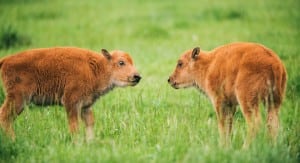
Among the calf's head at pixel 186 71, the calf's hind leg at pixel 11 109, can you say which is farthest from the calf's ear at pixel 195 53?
the calf's hind leg at pixel 11 109

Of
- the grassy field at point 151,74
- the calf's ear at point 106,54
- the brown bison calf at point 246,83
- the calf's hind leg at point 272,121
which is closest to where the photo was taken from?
the grassy field at point 151,74

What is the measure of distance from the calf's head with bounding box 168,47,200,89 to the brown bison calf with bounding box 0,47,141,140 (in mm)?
1290

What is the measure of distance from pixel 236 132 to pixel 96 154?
217 cm

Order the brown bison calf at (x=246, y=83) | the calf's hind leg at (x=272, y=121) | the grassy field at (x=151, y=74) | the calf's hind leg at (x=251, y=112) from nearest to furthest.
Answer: the grassy field at (x=151, y=74) → the calf's hind leg at (x=251, y=112) → the brown bison calf at (x=246, y=83) → the calf's hind leg at (x=272, y=121)

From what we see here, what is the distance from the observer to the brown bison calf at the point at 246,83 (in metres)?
7.82

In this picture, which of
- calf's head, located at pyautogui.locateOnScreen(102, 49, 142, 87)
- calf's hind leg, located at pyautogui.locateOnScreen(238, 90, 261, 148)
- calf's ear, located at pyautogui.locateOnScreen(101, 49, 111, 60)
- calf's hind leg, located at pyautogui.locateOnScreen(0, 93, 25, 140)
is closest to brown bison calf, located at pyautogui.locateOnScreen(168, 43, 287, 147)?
calf's hind leg, located at pyautogui.locateOnScreen(238, 90, 261, 148)

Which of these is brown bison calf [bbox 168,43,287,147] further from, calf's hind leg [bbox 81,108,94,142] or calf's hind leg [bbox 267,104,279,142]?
calf's hind leg [bbox 81,108,94,142]

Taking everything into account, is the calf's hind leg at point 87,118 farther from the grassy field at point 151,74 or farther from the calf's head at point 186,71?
the calf's head at point 186,71

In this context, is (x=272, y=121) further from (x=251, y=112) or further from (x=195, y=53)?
(x=195, y=53)

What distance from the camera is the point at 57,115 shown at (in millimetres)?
9258

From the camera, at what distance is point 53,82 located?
884 centimetres

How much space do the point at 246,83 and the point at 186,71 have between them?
1939mm

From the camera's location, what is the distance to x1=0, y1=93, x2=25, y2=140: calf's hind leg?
8.58 metres

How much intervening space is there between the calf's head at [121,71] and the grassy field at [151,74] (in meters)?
0.54
